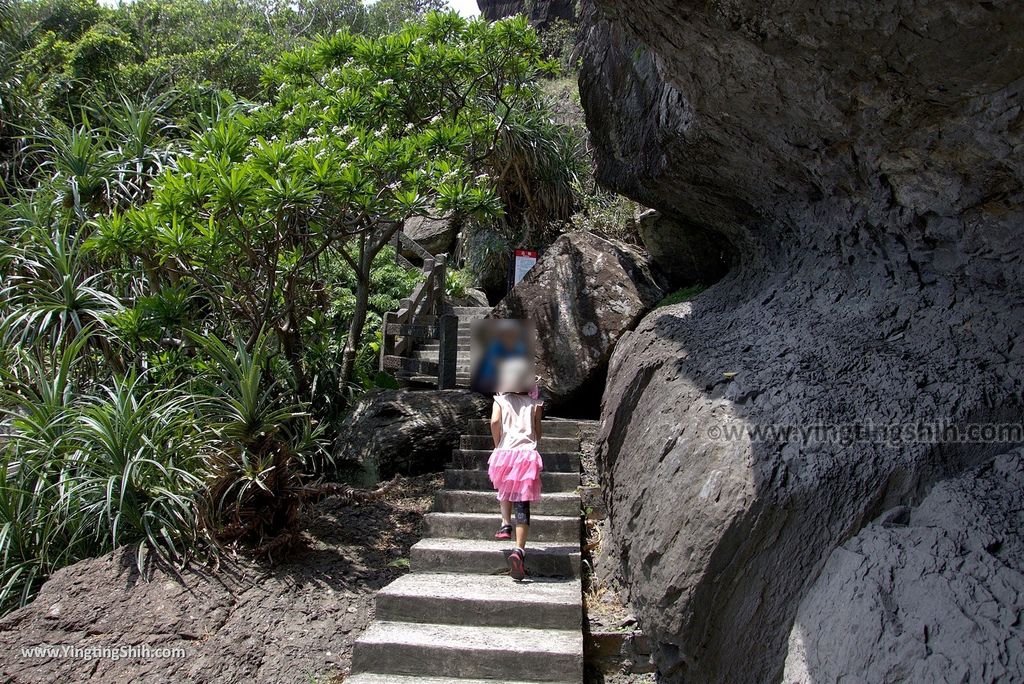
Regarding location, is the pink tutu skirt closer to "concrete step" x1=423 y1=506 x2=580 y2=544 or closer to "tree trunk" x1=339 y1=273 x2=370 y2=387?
"concrete step" x1=423 y1=506 x2=580 y2=544

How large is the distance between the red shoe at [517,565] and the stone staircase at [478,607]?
0.06 metres

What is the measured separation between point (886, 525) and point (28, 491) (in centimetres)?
582

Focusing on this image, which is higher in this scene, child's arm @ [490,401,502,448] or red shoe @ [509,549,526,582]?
child's arm @ [490,401,502,448]

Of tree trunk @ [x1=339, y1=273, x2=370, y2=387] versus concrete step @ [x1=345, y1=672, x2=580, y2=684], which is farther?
tree trunk @ [x1=339, y1=273, x2=370, y2=387]

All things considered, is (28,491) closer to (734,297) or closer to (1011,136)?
(734,297)

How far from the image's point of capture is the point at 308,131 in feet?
25.4

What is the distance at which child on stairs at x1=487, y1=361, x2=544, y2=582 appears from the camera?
4.94 m

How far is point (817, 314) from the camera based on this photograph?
4375 millimetres

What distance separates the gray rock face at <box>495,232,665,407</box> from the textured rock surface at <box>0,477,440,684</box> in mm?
2989

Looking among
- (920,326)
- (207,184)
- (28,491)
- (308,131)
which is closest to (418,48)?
(308,131)

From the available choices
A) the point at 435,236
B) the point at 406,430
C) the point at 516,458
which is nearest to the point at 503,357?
the point at 516,458

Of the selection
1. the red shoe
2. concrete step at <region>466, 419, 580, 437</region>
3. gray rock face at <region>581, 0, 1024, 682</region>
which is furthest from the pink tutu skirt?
concrete step at <region>466, 419, 580, 437</region>

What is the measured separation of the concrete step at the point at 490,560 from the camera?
5285mm

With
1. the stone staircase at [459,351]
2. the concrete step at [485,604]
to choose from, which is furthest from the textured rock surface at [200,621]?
the stone staircase at [459,351]
